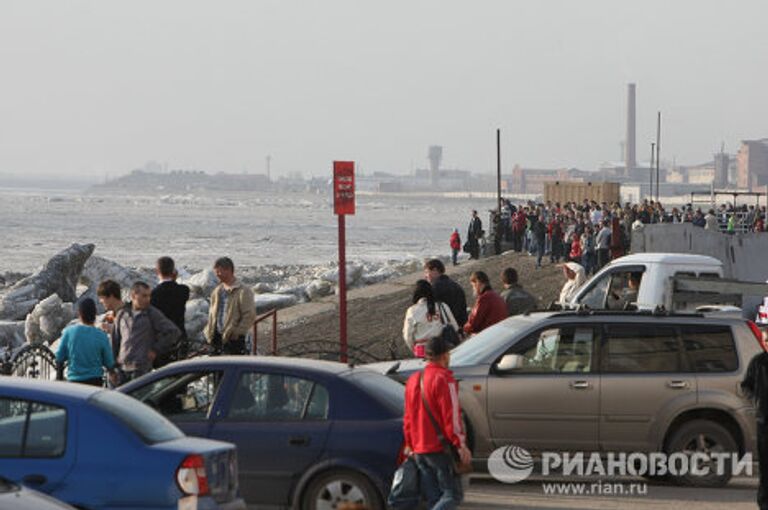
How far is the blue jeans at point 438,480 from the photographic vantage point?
36.0 feet

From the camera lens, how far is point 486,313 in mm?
18031

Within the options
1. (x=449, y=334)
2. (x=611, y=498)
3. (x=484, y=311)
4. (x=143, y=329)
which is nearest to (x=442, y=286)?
(x=484, y=311)

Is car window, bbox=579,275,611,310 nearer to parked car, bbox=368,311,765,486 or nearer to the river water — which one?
parked car, bbox=368,311,765,486

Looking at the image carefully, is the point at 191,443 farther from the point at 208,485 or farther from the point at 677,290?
the point at 677,290

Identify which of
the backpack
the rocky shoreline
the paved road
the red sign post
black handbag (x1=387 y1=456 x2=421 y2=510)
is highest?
the red sign post

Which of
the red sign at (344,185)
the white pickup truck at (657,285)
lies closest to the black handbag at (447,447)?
the red sign at (344,185)

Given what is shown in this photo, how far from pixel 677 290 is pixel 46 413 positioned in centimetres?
1185

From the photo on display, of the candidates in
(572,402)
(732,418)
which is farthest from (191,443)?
(732,418)

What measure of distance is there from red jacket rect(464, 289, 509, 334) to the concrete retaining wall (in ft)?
49.9

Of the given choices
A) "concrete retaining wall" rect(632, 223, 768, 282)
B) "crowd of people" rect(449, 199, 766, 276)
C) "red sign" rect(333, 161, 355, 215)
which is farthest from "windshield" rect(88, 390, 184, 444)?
"crowd of people" rect(449, 199, 766, 276)

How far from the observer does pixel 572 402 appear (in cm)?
1468

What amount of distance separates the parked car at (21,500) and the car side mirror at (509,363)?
757 centimetres

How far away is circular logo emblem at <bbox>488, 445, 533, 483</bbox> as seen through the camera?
14.8 metres

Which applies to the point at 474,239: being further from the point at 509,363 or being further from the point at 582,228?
the point at 509,363
